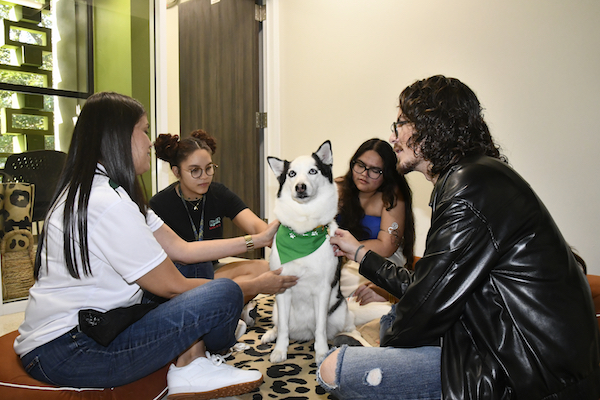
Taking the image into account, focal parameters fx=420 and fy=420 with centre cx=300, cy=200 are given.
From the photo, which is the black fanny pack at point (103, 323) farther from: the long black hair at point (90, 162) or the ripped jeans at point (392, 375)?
the ripped jeans at point (392, 375)

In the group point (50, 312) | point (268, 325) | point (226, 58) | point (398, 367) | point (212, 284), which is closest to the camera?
point (398, 367)

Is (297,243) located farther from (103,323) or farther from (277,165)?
(103,323)

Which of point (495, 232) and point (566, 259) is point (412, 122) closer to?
point (495, 232)

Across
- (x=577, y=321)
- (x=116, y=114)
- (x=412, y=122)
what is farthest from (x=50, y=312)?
(x=577, y=321)

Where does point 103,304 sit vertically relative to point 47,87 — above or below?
below

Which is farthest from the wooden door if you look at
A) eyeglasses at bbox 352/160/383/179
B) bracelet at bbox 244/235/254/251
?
bracelet at bbox 244/235/254/251

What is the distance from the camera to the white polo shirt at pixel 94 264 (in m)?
1.31

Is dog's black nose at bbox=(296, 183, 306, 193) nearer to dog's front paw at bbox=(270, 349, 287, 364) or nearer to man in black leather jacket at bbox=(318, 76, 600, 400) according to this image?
dog's front paw at bbox=(270, 349, 287, 364)

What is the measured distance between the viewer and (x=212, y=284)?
1.58 meters

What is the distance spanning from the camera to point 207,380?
1.59 metres

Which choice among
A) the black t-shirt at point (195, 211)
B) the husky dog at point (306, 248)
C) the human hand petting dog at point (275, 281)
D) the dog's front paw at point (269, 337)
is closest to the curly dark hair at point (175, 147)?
the black t-shirt at point (195, 211)

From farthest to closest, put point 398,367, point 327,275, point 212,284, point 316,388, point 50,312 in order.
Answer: point 327,275
point 316,388
point 212,284
point 50,312
point 398,367

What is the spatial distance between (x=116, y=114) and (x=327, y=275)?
1223mm

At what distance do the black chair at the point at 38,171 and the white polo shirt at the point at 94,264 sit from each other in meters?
1.82
